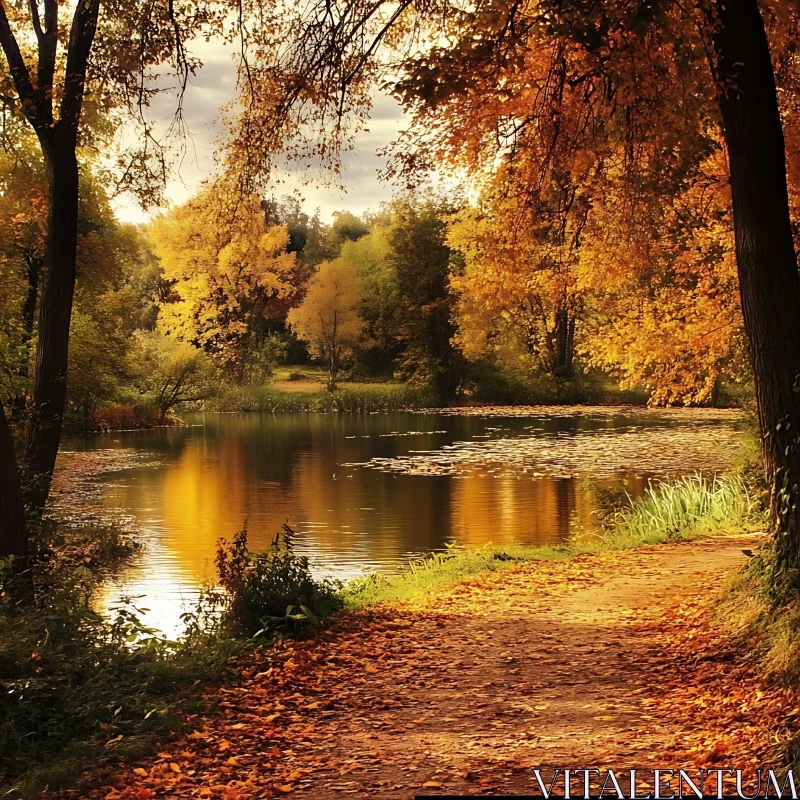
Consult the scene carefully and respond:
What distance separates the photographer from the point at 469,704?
5.52 meters

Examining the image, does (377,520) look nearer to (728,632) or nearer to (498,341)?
(728,632)

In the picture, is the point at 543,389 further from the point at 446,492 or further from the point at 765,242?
the point at 765,242

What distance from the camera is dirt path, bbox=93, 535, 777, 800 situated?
4.41 m

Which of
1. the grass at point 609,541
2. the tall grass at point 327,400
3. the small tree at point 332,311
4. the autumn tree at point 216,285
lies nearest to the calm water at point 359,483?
the grass at point 609,541

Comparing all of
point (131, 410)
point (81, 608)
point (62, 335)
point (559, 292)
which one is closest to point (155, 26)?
point (62, 335)

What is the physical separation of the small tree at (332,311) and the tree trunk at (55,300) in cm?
4099

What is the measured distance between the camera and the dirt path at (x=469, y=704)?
4.41 m

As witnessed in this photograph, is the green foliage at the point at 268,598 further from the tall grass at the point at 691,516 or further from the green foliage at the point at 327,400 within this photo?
the green foliage at the point at 327,400

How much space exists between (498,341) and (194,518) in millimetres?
30484

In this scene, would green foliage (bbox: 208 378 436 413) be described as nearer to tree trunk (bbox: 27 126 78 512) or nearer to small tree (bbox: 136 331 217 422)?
small tree (bbox: 136 331 217 422)

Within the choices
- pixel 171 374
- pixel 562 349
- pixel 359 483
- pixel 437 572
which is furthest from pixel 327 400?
pixel 437 572

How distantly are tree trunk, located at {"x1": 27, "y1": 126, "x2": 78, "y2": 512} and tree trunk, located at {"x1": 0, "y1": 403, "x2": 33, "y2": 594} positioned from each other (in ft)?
5.12

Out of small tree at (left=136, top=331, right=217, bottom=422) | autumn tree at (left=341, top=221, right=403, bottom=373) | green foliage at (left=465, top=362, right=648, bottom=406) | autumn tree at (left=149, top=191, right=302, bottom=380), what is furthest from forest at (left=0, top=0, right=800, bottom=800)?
autumn tree at (left=341, top=221, right=403, bottom=373)

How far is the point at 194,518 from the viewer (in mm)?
16766
